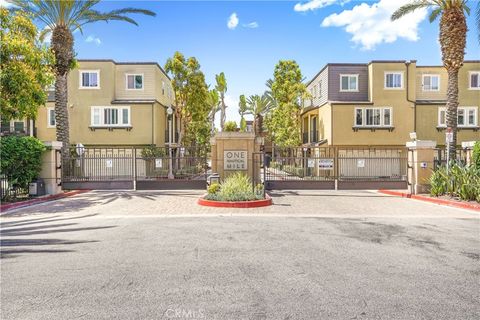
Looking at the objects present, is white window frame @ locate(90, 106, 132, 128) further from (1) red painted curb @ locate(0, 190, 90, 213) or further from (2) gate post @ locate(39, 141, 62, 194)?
(2) gate post @ locate(39, 141, 62, 194)

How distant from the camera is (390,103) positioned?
1299 inches

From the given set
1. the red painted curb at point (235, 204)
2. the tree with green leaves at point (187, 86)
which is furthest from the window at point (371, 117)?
the red painted curb at point (235, 204)

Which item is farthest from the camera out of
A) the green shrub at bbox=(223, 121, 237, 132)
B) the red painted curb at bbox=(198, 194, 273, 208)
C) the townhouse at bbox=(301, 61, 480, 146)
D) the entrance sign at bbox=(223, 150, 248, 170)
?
the townhouse at bbox=(301, 61, 480, 146)

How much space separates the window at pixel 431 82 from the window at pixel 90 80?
99.2ft

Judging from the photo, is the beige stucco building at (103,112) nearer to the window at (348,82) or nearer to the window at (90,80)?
the window at (90,80)

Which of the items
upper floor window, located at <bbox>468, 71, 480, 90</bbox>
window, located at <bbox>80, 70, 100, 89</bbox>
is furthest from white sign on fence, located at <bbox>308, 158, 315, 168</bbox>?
Result: upper floor window, located at <bbox>468, 71, 480, 90</bbox>

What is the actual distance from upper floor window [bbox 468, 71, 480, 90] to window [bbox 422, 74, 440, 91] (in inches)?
110

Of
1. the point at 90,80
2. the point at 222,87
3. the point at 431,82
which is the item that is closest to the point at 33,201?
the point at 90,80

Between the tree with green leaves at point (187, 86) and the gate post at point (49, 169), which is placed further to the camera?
the tree with green leaves at point (187, 86)

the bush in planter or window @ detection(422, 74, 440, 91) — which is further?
window @ detection(422, 74, 440, 91)

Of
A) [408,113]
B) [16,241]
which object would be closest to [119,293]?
[16,241]

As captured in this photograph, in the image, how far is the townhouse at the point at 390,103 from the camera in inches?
1286

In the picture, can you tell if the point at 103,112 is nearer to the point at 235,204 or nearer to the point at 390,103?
the point at 235,204

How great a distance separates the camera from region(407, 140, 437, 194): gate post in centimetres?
1756
